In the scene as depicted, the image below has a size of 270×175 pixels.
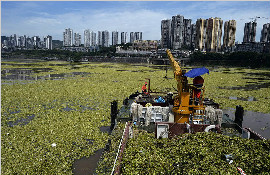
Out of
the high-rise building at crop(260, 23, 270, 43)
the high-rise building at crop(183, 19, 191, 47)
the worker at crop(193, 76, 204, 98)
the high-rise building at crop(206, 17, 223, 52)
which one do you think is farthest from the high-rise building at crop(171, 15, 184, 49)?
the worker at crop(193, 76, 204, 98)

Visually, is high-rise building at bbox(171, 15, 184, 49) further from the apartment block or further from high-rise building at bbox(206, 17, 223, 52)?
high-rise building at bbox(206, 17, 223, 52)

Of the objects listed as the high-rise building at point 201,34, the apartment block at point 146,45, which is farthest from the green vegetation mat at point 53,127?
the apartment block at point 146,45

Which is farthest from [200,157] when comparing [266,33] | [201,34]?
[266,33]

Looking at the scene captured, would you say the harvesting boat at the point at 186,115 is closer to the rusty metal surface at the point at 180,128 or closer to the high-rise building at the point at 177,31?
the rusty metal surface at the point at 180,128

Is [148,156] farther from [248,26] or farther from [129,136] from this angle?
[248,26]

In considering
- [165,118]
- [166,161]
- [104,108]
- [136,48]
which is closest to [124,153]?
[166,161]
